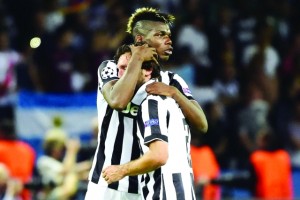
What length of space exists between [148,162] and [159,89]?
23.9 inches

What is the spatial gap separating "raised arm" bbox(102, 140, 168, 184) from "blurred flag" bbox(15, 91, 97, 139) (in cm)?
622

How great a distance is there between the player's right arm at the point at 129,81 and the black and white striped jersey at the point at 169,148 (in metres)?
0.16

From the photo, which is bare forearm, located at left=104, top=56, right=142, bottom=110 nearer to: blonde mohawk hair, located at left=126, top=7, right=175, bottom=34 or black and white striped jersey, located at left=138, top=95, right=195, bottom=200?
black and white striped jersey, located at left=138, top=95, right=195, bottom=200

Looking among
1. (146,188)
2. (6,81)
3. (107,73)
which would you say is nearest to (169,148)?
(146,188)

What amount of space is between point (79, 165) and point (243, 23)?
15.5 feet

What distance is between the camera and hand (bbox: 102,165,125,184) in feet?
22.7

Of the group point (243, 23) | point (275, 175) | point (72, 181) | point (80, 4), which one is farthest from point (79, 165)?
point (243, 23)

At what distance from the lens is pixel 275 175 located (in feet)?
41.8

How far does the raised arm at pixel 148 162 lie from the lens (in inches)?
263

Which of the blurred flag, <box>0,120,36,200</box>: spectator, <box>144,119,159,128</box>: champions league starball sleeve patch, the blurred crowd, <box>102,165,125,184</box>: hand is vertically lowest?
<box>102,165,125,184</box>: hand

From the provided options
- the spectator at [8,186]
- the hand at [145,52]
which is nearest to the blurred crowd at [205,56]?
the spectator at [8,186]

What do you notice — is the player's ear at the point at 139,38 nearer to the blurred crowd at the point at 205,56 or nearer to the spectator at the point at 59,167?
the spectator at the point at 59,167

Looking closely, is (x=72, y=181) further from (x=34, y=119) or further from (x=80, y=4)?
(x=80, y=4)

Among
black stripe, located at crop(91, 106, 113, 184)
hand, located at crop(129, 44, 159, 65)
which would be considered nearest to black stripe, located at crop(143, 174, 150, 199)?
black stripe, located at crop(91, 106, 113, 184)
